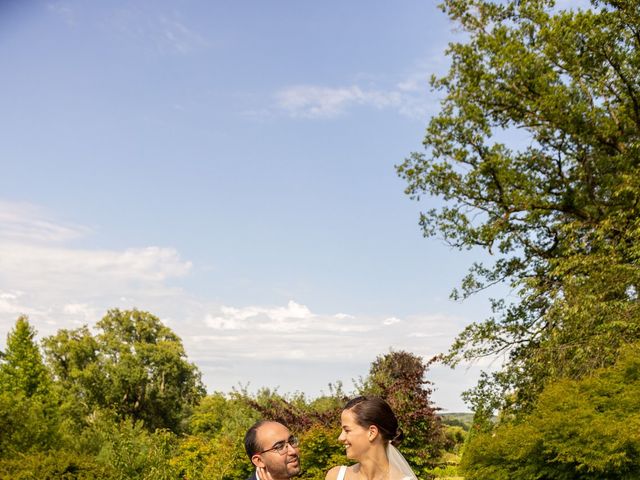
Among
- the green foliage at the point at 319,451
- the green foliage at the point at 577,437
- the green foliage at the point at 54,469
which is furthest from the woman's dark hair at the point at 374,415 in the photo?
the green foliage at the point at 319,451

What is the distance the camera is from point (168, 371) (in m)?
44.7

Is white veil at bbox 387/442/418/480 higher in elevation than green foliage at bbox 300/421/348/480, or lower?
higher

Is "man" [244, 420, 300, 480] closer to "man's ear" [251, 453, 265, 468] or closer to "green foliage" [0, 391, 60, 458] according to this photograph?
"man's ear" [251, 453, 265, 468]

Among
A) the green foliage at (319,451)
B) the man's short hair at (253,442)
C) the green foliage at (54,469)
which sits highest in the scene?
the man's short hair at (253,442)

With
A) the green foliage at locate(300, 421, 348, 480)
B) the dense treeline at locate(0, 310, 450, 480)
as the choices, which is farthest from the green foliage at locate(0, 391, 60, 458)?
the green foliage at locate(300, 421, 348, 480)

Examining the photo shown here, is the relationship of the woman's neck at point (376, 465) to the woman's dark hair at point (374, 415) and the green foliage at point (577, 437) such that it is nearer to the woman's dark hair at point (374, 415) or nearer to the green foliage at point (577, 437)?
the woman's dark hair at point (374, 415)

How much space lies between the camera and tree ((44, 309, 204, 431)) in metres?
43.3

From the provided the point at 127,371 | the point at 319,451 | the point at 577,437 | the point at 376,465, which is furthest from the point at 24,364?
the point at 376,465

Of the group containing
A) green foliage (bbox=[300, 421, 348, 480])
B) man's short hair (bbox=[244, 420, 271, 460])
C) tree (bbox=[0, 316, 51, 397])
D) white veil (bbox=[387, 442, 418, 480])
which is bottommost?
green foliage (bbox=[300, 421, 348, 480])

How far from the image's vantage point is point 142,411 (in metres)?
45.3

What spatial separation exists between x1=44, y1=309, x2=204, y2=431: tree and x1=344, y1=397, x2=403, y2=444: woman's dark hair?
43.1m

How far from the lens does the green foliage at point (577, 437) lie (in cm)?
1066

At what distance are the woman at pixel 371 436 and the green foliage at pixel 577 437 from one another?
8593 mm

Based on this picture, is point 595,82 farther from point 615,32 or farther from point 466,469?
point 466,469
